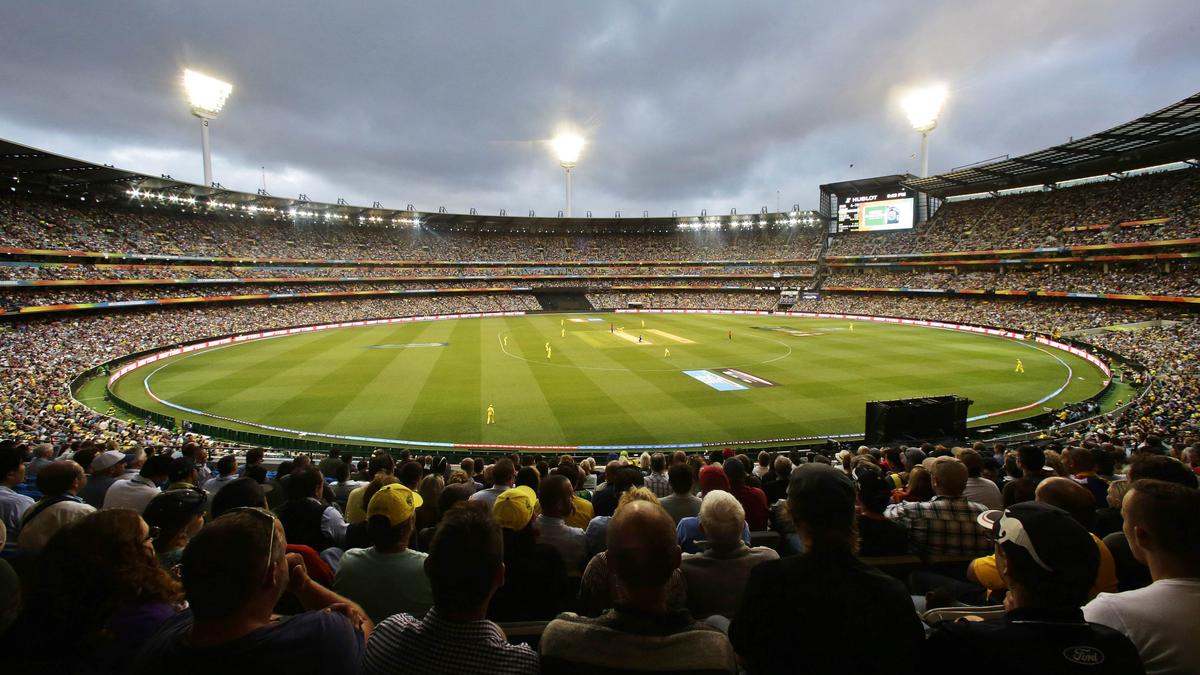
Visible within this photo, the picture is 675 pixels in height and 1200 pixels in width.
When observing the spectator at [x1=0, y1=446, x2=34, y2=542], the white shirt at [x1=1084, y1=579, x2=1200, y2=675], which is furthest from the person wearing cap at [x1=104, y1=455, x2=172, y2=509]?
the white shirt at [x1=1084, y1=579, x2=1200, y2=675]

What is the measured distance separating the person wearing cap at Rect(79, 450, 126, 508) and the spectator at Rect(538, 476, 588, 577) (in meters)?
7.16

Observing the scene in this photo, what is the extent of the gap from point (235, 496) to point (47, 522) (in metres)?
1.51

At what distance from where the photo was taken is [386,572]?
395cm

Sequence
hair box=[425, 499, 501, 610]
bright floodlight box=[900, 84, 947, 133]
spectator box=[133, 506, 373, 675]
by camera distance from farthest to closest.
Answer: bright floodlight box=[900, 84, 947, 133]
hair box=[425, 499, 501, 610]
spectator box=[133, 506, 373, 675]

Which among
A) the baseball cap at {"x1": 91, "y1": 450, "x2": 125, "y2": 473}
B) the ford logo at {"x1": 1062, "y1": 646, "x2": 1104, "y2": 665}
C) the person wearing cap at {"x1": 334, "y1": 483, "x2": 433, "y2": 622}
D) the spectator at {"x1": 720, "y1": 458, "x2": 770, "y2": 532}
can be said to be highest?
the ford logo at {"x1": 1062, "y1": 646, "x2": 1104, "y2": 665}

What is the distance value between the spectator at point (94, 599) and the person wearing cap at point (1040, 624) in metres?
4.04

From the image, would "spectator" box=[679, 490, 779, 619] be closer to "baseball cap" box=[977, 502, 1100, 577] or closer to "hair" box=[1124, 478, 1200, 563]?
"baseball cap" box=[977, 502, 1100, 577]

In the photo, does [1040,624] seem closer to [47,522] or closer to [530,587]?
[530,587]

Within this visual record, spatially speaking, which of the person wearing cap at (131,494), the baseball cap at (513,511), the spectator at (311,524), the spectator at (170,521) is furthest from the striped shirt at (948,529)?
the person wearing cap at (131,494)

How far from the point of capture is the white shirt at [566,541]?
5.32 m

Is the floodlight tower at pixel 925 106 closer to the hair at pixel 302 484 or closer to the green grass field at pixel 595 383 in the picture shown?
the green grass field at pixel 595 383

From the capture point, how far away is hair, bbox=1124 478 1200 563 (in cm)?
303

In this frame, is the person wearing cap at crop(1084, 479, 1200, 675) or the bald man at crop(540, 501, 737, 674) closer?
the bald man at crop(540, 501, 737, 674)

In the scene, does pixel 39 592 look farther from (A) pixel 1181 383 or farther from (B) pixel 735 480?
(A) pixel 1181 383
